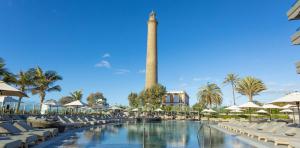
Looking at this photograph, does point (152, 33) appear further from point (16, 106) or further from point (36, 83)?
point (16, 106)

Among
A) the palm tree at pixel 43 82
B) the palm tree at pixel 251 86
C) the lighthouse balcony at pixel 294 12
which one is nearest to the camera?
the lighthouse balcony at pixel 294 12

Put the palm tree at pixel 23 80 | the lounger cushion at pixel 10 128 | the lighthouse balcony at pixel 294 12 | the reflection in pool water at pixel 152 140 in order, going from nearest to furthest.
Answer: the lounger cushion at pixel 10 128, the reflection in pool water at pixel 152 140, the lighthouse balcony at pixel 294 12, the palm tree at pixel 23 80

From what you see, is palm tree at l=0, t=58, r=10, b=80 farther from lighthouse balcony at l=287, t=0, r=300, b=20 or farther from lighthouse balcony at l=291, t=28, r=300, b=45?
lighthouse balcony at l=291, t=28, r=300, b=45

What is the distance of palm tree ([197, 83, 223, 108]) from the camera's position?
52.7 m

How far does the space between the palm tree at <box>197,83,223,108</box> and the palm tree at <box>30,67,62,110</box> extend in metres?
32.7

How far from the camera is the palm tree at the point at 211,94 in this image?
2074 inches

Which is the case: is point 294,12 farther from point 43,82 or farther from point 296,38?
point 43,82

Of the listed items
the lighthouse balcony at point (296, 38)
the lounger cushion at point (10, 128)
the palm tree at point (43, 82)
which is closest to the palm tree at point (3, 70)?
the palm tree at point (43, 82)

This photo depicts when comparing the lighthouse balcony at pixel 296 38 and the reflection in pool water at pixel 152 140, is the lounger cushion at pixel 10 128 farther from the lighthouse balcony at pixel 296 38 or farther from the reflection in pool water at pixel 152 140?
the lighthouse balcony at pixel 296 38

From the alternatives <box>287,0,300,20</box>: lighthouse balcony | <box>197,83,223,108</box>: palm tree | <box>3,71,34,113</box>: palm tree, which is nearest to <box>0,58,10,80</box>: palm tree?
<box>3,71,34,113</box>: palm tree

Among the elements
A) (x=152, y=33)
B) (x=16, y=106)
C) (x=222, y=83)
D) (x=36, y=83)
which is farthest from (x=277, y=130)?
(x=152, y=33)

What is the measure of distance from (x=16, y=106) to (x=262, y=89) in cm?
4084

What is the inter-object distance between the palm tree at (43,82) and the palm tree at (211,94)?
32.7 meters

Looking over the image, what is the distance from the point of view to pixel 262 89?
1709 inches
